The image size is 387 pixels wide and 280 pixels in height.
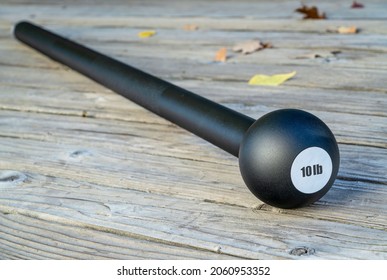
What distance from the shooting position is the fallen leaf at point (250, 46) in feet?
8.08

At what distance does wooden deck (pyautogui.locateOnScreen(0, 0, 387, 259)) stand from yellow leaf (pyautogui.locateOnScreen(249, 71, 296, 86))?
0.03 metres

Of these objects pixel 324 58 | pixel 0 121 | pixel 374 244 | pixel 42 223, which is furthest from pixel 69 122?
pixel 374 244

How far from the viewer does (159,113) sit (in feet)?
5.81

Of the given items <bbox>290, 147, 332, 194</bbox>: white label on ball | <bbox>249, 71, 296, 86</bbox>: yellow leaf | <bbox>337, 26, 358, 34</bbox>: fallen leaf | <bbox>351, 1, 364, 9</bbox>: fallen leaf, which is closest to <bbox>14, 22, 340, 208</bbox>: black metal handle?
<bbox>290, 147, 332, 194</bbox>: white label on ball

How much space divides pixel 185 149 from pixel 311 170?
0.51 metres

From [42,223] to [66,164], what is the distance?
0.92 feet

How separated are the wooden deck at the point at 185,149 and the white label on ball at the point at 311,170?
9cm

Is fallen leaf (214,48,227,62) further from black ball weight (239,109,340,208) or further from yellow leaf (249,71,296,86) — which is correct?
black ball weight (239,109,340,208)

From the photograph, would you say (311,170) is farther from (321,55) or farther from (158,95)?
(321,55)

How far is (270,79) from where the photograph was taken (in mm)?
2160

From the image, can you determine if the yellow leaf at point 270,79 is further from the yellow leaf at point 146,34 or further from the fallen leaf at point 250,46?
the yellow leaf at point 146,34

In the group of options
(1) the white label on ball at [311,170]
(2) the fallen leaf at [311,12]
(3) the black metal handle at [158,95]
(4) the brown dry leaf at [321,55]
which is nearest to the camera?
(1) the white label on ball at [311,170]

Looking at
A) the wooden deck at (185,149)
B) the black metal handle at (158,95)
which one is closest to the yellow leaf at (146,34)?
the wooden deck at (185,149)

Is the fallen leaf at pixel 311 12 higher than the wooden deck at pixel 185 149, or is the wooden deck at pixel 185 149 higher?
the fallen leaf at pixel 311 12
